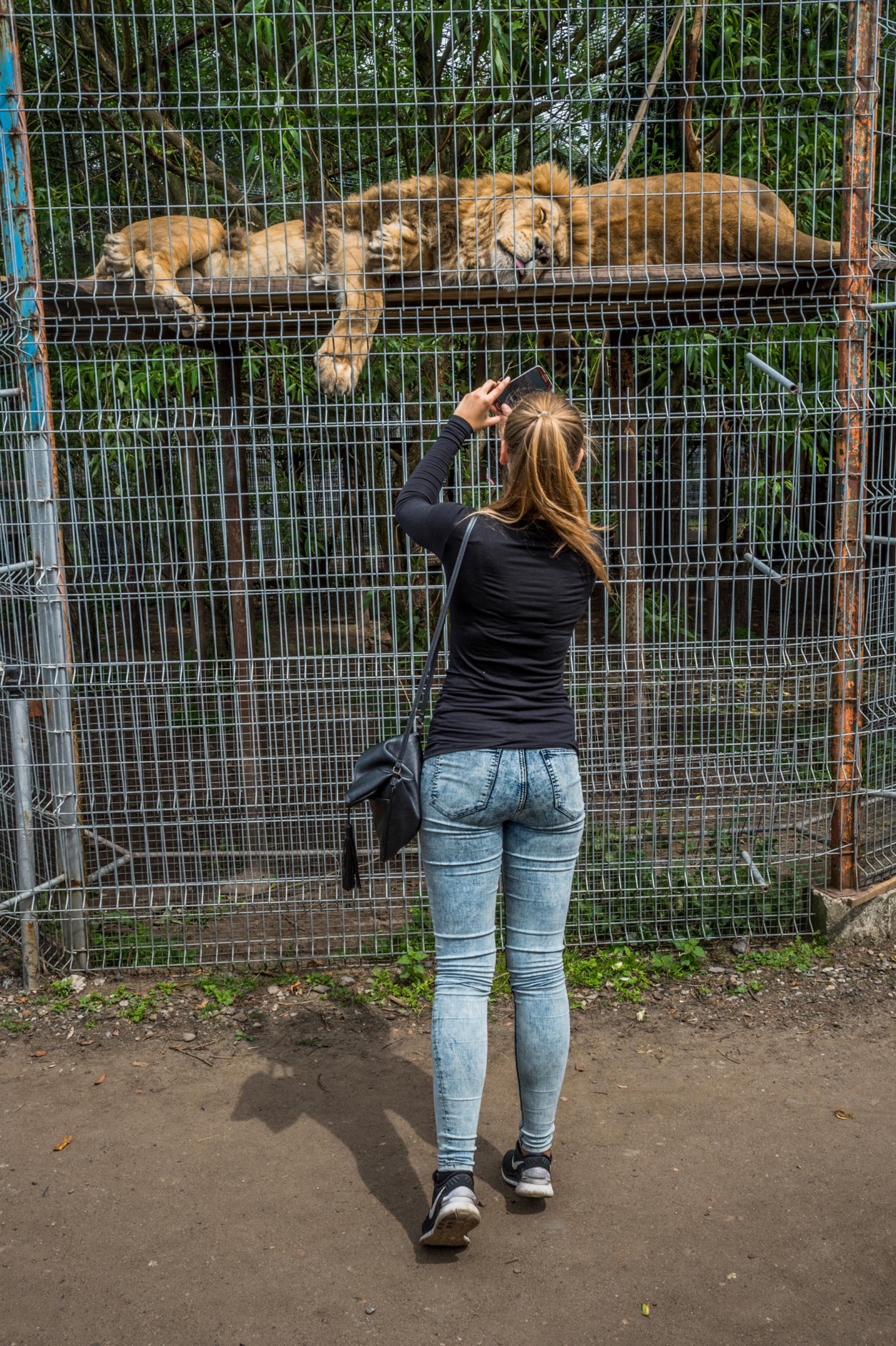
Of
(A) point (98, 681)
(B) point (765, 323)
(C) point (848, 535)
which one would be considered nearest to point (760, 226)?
(B) point (765, 323)

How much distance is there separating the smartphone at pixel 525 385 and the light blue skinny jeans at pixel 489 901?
1.03 meters

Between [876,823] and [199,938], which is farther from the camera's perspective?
[876,823]

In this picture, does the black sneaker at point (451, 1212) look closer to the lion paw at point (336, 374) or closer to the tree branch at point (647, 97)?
the lion paw at point (336, 374)

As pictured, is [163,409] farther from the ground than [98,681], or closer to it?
farther from the ground

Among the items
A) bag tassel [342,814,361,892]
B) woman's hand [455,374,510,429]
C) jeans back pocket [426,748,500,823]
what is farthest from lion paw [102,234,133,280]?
jeans back pocket [426,748,500,823]

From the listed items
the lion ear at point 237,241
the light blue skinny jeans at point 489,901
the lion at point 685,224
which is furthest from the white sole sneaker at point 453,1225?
the lion ear at point 237,241

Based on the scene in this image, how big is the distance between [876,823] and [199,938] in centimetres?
335

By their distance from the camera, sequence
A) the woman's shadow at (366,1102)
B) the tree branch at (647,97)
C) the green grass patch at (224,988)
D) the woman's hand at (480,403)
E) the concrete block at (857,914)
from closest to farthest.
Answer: the woman's hand at (480,403)
the woman's shadow at (366,1102)
the tree branch at (647,97)
the green grass patch at (224,988)
the concrete block at (857,914)

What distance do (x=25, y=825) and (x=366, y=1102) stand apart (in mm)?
1915

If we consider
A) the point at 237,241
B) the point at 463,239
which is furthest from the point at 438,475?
the point at 237,241

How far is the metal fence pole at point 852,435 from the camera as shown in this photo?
4535 mm

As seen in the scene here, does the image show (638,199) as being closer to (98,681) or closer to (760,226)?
(760,226)

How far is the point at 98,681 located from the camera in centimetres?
465

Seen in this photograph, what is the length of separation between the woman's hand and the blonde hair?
174 millimetres
